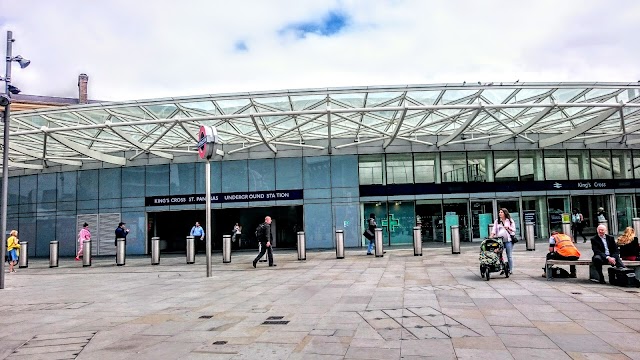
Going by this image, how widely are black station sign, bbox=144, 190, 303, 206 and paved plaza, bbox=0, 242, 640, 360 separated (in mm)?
10458

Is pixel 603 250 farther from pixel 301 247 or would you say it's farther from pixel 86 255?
pixel 86 255

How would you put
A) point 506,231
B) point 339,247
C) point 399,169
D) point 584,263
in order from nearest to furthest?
point 584,263 < point 506,231 < point 339,247 < point 399,169

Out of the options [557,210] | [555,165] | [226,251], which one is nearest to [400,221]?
[557,210]

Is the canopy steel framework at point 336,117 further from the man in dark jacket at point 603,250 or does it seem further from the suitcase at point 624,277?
the suitcase at point 624,277

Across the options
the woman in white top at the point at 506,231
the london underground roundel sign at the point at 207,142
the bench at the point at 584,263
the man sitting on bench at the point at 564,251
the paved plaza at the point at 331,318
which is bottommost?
the paved plaza at the point at 331,318

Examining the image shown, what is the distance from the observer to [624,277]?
319 inches

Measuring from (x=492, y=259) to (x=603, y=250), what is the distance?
6.83ft

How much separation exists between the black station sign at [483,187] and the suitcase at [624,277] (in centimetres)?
1307

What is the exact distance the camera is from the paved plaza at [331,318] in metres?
4.73

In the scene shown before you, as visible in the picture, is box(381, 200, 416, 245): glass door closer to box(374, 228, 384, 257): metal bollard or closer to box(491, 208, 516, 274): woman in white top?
box(374, 228, 384, 257): metal bollard

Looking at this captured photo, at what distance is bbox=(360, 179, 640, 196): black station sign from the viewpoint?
21.2 meters

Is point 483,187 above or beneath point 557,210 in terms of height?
above

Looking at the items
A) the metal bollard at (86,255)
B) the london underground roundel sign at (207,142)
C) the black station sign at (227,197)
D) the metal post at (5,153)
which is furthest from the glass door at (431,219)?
the metal post at (5,153)

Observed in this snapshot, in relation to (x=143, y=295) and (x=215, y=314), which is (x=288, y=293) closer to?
(x=215, y=314)
